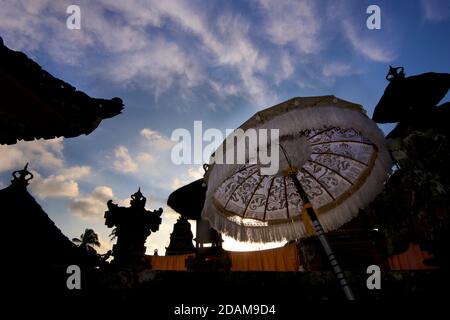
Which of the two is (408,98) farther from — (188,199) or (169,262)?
(169,262)

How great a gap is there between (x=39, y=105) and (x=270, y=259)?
1325 cm

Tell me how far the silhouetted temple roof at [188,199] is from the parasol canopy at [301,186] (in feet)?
18.4

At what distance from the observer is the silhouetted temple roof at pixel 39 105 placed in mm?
2740

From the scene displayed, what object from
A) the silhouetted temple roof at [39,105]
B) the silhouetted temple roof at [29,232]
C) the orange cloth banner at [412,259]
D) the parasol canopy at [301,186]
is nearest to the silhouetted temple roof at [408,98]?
the parasol canopy at [301,186]

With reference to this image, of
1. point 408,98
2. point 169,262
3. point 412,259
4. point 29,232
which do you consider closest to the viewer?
point 408,98

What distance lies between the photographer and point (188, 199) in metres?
10.5

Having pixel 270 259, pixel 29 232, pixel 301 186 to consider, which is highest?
pixel 301 186

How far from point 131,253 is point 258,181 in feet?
7.60

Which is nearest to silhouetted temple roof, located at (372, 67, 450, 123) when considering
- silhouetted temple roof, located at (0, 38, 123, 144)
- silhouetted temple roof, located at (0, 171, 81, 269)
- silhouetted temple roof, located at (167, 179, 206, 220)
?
silhouetted temple roof, located at (0, 38, 123, 144)

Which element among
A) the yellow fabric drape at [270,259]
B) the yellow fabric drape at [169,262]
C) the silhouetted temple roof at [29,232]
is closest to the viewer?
the silhouetted temple roof at [29,232]

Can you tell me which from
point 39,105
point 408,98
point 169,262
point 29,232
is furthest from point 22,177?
point 169,262

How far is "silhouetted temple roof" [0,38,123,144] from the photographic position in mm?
2740

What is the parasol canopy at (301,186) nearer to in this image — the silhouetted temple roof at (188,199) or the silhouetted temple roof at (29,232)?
the silhouetted temple roof at (29,232)
